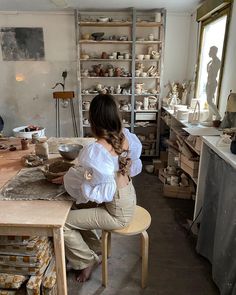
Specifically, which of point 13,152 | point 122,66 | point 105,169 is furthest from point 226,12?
point 13,152

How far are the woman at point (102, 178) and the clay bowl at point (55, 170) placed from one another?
0.13m

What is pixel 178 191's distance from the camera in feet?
9.46

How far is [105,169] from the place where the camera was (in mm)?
1354

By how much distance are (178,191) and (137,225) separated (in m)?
1.41

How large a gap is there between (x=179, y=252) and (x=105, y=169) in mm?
1168

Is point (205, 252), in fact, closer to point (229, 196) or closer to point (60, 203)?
point (229, 196)

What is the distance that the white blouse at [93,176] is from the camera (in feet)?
4.42

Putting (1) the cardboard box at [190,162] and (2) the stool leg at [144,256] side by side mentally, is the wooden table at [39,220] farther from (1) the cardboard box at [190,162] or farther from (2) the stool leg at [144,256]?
(1) the cardboard box at [190,162]

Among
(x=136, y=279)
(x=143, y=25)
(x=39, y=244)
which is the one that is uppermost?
(x=143, y=25)

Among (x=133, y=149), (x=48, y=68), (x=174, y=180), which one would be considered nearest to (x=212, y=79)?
(x=174, y=180)

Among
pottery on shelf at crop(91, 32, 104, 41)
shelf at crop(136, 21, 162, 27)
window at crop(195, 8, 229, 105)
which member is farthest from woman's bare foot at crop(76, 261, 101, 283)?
shelf at crop(136, 21, 162, 27)

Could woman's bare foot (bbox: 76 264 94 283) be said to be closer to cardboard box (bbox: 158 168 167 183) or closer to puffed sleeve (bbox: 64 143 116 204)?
puffed sleeve (bbox: 64 143 116 204)

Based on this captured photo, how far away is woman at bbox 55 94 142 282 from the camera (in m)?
1.36

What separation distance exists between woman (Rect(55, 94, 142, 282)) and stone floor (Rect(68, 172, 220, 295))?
214 millimetres
